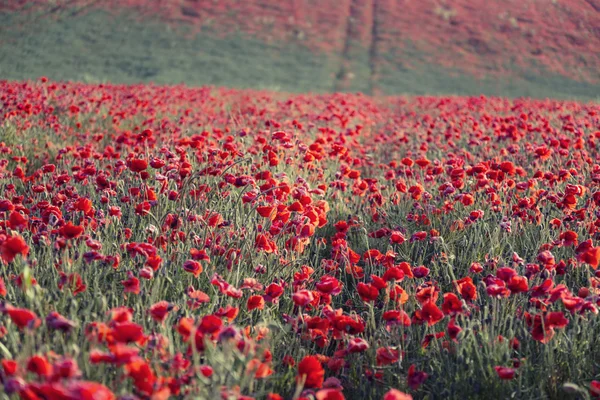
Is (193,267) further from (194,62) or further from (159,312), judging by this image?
(194,62)

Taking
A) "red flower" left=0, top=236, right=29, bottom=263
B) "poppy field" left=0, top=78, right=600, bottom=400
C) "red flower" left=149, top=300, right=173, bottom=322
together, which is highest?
"red flower" left=0, top=236, right=29, bottom=263

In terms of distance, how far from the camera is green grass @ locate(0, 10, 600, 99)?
20.5 m

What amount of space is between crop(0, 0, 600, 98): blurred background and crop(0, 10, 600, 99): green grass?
0.05m

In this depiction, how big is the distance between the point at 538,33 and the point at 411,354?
98.8ft

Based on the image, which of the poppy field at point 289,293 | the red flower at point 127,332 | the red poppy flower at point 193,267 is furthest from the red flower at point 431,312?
the red flower at point 127,332

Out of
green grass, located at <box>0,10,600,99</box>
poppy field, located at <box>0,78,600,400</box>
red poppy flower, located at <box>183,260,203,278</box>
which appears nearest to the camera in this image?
poppy field, located at <box>0,78,600,400</box>

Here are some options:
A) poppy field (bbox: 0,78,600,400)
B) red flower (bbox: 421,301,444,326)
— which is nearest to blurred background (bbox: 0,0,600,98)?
poppy field (bbox: 0,78,600,400)

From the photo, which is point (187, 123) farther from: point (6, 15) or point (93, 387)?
point (6, 15)

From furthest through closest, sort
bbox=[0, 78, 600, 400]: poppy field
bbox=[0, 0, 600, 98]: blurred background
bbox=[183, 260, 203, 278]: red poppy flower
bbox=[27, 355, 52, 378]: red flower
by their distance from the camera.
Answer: bbox=[0, 0, 600, 98]: blurred background → bbox=[183, 260, 203, 278]: red poppy flower → bbox=[0, 78, 600, 400]: poppy field → bbox=[27, 355, 52, 378]: red flower

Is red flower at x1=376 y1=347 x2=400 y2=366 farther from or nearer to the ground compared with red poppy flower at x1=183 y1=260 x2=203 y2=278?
nearer to the ground

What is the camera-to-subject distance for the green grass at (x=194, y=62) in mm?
20547

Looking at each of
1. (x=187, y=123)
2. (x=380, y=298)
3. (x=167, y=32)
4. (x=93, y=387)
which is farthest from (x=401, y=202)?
(x=167, y=32)

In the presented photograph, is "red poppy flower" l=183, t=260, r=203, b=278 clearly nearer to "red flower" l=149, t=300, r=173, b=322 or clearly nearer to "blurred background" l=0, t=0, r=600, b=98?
"red flower" l=149, t=300, r=173, b=322

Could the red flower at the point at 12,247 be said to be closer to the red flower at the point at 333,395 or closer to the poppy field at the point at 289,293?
the poppy field at the point at 289,293
